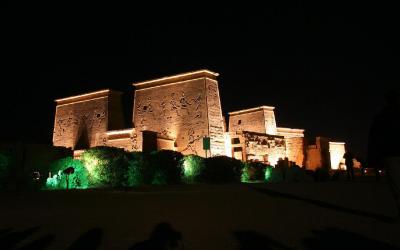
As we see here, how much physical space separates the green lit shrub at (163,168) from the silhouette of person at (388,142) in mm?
11750

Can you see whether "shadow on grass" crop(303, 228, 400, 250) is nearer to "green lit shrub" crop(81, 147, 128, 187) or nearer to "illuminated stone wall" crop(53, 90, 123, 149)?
"green lit shrub" crop(81, 147, 128, 187)

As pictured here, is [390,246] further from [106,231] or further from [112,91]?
[112,91]

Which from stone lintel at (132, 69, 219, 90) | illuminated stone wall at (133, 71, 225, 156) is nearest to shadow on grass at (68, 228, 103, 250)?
illuminated stone wall at (133, 71, 225, 156)

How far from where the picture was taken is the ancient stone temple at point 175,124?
78.5 ft

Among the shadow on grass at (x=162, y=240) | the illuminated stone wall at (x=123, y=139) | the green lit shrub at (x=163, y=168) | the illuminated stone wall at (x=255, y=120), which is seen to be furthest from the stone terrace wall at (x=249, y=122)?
the shadow on grass at (x=162, y=240)

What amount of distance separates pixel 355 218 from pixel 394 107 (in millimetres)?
1823

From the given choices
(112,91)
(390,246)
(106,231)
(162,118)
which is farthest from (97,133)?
(390,246)

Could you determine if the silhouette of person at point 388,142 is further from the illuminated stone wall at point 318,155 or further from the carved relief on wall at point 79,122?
the illuminated stone wall at point 318,155

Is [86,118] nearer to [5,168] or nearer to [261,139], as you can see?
[5,168]

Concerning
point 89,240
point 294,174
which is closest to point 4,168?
point 294,174

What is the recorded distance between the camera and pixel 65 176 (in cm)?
1789

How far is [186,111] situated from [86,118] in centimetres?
939

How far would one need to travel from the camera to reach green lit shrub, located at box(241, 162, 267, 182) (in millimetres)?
19920

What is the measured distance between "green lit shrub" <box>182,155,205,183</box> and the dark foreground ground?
9106 mm
